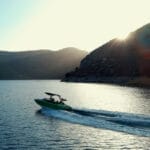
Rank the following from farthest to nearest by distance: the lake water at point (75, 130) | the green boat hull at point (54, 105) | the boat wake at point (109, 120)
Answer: the green boat hull at point (54, 105) → the boat wake at point (109, 120) → the lake water at point (75, 130)

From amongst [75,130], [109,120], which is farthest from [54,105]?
[75,130]

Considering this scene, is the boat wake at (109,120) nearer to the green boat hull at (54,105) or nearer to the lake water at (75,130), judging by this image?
the lake water at (75,130)

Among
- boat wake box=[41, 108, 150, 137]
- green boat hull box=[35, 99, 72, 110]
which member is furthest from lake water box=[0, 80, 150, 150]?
green boat hull box=[35, 99, 72, 110]

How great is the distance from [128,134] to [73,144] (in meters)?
8.93

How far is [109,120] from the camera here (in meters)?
57.5

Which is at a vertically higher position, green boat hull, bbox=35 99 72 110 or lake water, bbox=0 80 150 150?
green boat hull, bbox=35 99 72 110

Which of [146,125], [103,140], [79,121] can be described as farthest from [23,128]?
[146,125]

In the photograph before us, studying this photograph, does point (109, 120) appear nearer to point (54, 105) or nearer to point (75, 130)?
point (75, 130)

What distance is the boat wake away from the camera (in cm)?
5112

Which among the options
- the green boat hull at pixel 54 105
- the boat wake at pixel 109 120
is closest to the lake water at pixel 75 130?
the boat wake at pixel 109 120

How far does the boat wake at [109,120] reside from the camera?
168 feet

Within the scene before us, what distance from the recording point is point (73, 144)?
45188mm

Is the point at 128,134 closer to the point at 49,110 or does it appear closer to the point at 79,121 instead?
the point at 79,121

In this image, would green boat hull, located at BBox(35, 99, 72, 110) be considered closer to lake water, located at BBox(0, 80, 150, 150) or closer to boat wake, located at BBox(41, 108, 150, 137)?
boat wake, located at BBox(41, 108, 150, 137)
